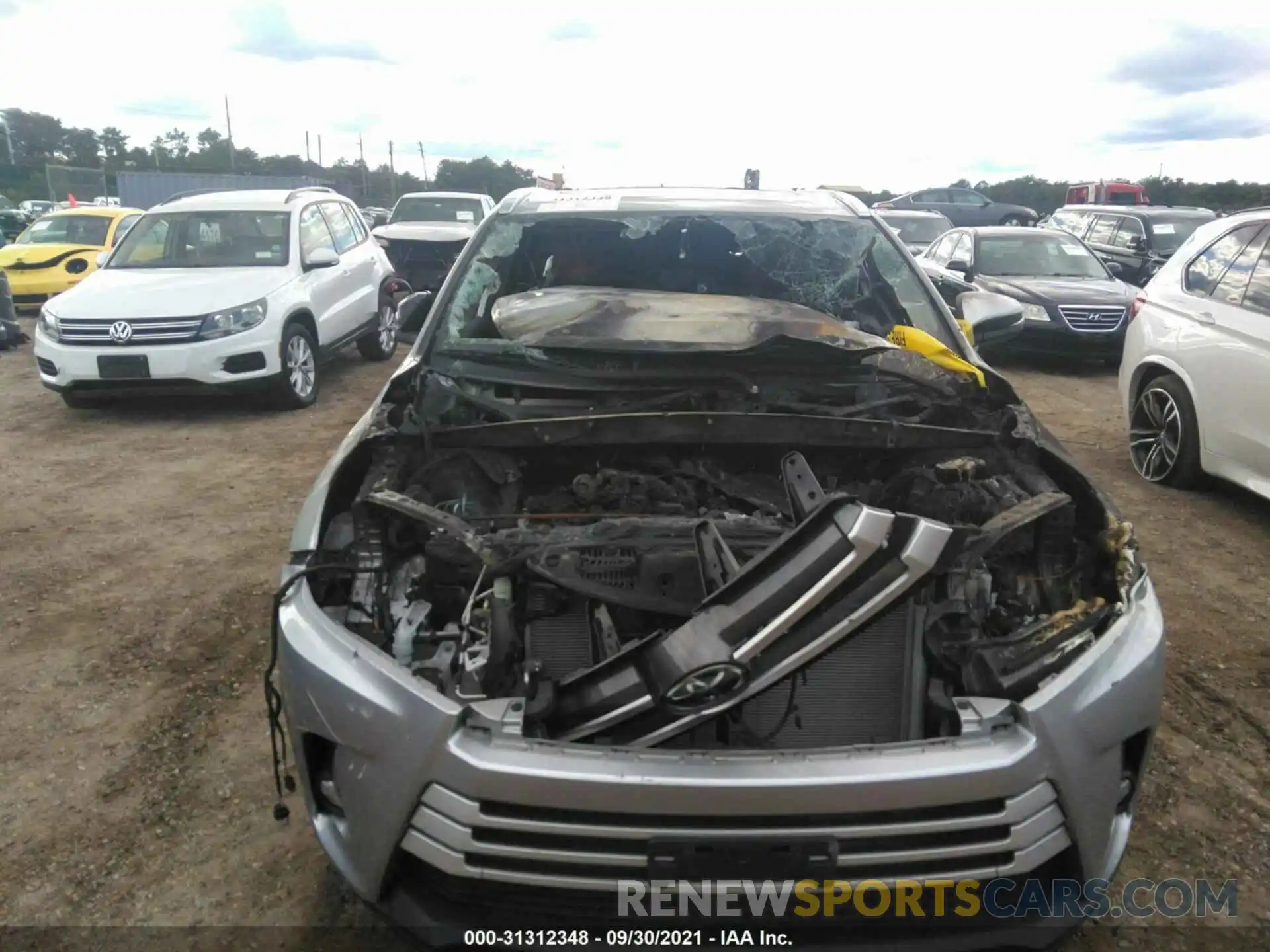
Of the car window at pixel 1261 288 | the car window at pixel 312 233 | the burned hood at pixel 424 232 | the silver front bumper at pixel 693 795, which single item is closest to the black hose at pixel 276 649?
the silver front bumper at pixel 693 795

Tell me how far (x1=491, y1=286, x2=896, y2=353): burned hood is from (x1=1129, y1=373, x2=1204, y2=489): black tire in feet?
9.95

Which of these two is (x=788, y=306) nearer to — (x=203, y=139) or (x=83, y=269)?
(x=83, y=269)

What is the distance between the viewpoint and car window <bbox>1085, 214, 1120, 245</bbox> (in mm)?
12602

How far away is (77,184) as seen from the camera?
25641 millimetres

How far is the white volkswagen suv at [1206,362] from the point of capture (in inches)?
182

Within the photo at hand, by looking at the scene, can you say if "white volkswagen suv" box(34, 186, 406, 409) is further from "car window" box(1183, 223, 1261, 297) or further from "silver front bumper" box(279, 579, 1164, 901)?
"car window" box(1183, 223, 1261, 297)

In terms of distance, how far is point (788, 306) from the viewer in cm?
328

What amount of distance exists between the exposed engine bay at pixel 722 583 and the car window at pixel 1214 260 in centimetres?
339

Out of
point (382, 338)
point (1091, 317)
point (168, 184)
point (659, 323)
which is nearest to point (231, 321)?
point (382, 338)

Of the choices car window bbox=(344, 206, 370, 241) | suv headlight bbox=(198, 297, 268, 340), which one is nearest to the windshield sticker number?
suv headlight bbox=(198, 297, 268, 340)

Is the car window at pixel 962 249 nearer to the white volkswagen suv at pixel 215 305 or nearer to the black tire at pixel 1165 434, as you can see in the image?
the black tire at pixel 1165 434

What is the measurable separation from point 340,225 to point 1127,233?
10.1m

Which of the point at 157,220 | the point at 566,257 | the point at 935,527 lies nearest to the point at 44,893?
the point at 935,527

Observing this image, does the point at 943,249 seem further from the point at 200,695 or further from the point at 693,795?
the point at 693,795
